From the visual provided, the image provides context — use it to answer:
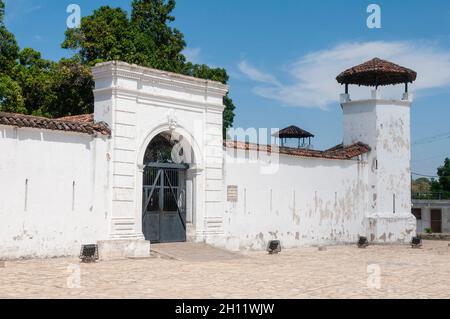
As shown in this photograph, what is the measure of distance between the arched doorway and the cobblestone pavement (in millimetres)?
2232

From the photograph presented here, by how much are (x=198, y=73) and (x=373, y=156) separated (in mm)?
10700

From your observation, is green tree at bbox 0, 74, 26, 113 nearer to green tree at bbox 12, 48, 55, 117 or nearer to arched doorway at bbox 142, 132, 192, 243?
green tree at bbox 12, 48, 55, 117

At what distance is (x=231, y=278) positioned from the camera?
11828 mm

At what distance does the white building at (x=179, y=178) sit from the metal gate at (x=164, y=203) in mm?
32

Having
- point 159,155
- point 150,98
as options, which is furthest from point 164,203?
point 150,98

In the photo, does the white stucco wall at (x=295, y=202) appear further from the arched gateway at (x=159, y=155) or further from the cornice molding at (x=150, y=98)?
the cornice molding at (x=150, y=98)

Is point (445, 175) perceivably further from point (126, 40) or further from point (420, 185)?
point (126, 40)

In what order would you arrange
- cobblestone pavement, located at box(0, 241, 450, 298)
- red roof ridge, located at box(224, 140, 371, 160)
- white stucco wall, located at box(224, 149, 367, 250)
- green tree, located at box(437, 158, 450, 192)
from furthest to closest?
green tree, located at box(437, 158, 450, 192)
red roof ridge, located at box(224, 140, 371, 160)
white stucco wall, located at box(224, 149, 367, 250)
cobblestone pavement, located at box(0, 241, 450, 298)

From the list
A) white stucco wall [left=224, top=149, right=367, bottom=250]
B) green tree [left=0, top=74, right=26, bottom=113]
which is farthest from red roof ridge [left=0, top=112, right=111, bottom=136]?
green tree [left=0, top=74, right=26, bottom=113]

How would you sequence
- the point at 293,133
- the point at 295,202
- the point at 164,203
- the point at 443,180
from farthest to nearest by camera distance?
the point at 443,180 → the point at 293,133 → the point at 295,202 → the point at 164,203

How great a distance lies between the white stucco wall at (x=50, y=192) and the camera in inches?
545

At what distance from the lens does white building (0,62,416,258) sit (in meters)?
14.4

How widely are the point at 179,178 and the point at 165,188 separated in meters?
0.59

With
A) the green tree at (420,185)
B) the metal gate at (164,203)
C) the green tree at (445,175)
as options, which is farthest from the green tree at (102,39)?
the green tree at (420,185)
